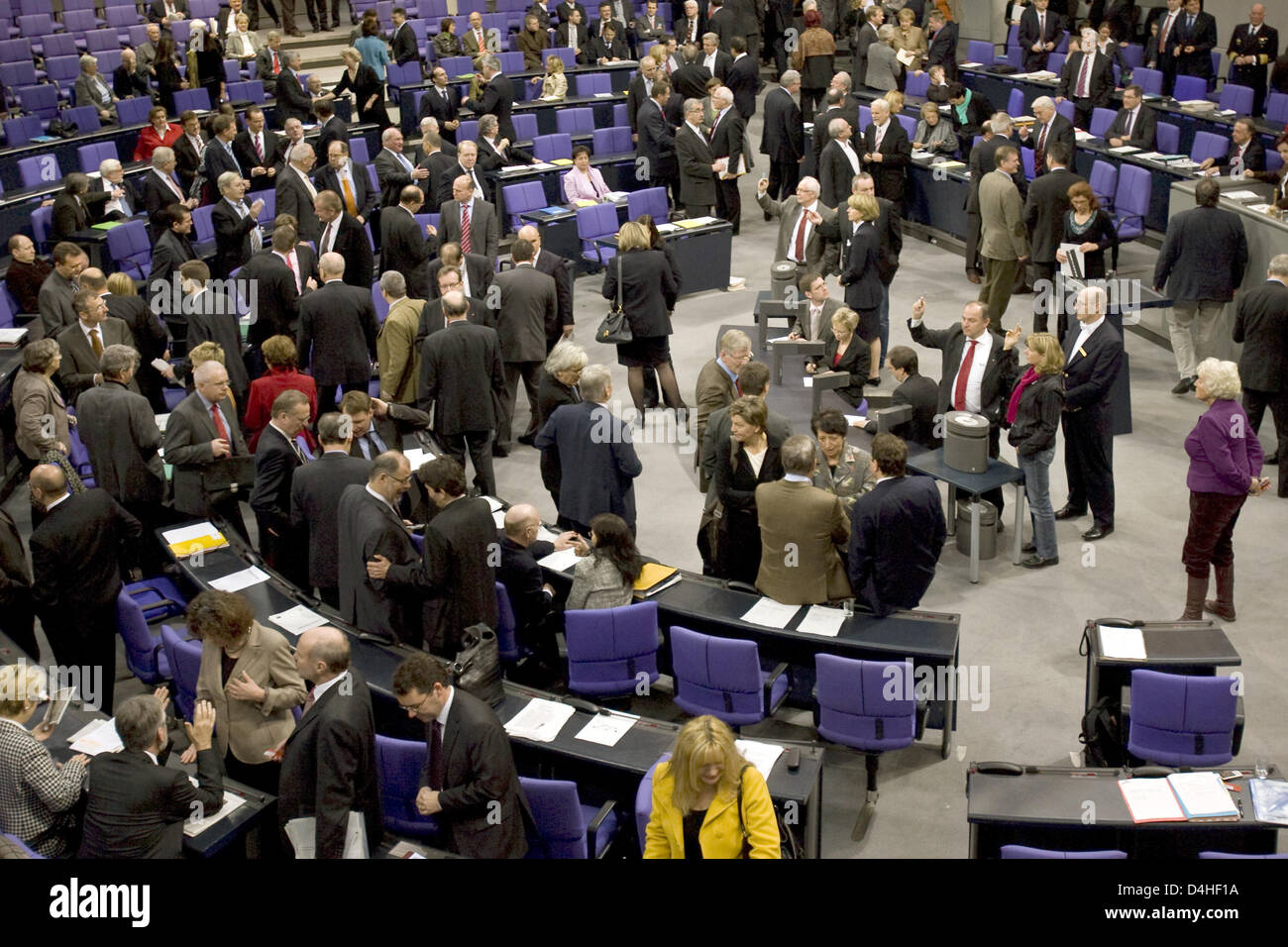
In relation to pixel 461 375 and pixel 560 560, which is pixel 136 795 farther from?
pixel 461 375

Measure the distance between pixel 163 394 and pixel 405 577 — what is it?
4624 mm

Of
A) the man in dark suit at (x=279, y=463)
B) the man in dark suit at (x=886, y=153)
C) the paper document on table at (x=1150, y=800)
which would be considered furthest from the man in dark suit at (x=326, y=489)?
the man in dark suit at (x=886, y=153)

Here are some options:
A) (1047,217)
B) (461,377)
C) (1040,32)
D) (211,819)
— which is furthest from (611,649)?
(1040,32)

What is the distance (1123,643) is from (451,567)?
10.3 feet

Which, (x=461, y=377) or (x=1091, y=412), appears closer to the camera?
(x=1091, y=412)

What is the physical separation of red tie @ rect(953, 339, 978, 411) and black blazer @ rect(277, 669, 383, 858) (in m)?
4.76

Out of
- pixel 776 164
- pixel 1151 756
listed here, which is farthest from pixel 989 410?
pixel 776 164

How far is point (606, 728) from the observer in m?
5.94

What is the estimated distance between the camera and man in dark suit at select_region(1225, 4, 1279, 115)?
15.7 metres

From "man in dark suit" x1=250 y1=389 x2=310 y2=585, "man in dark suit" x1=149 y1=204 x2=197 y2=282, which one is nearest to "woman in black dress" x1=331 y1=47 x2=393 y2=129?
"man in dark suit" x1=149 y1=204 x2=197 y2=282

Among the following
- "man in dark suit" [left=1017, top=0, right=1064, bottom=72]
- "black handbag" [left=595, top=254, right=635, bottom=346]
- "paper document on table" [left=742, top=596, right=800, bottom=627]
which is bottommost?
"paper document on table" [left=742, top=596, right=800, bottom=627]

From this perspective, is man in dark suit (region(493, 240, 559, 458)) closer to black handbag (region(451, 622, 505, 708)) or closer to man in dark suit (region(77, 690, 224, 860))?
black handbag (region(451, 622, 505, 708))
